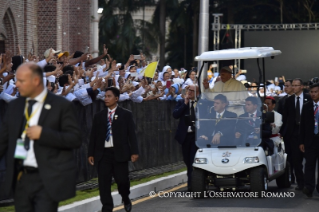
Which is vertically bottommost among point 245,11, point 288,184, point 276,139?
point 288,184

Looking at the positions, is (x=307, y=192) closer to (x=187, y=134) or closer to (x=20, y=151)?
(x=187, y=134)

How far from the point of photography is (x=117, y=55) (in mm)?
64688

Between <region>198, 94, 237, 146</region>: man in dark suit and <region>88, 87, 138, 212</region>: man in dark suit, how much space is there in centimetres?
270

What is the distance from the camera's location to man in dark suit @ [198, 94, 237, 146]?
12.8 m

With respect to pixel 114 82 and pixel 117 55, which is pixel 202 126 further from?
pixel 117 55

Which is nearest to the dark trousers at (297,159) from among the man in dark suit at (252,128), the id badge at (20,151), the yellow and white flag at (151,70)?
the man in dark suit at (252,128)

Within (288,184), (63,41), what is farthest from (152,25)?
(288,184)

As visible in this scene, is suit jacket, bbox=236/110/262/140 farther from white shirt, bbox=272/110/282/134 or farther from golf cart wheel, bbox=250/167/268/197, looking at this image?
white shirt, bbox=272/110/282/134

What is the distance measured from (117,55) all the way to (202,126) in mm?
52056

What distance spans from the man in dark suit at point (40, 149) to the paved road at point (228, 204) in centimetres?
486

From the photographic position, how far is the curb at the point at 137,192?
10490 millimetres

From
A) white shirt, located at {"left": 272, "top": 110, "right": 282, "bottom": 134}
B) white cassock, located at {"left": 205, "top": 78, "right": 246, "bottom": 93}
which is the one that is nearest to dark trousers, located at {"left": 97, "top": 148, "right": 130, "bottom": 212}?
white cassock, located at {"left": 205, "top": 78, "right": 246, "bottom": 93}

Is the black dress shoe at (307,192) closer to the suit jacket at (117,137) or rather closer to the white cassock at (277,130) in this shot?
the white cassock at (277,130)

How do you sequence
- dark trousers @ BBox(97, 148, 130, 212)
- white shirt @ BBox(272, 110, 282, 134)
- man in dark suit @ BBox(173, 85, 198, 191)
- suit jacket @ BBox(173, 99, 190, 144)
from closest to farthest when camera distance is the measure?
dark trousers @ BBox(97, 148, 130, 212) → man in dark suit @ BBox(173, 85, 198, 191) → suit jacket @ BBox(173, 99, 190, 144) → white shirt @ BBox(272, 110, 282, 134)
